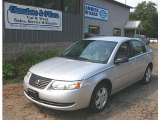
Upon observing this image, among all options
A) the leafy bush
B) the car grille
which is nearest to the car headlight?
the car grille

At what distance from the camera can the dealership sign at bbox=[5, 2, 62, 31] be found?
9578mm

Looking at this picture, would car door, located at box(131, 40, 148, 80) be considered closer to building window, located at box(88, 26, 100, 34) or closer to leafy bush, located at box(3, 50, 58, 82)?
leafy bush, located at box(3, 50, 58, 82)

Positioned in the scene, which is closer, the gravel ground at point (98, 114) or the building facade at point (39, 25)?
the gravel ground at point (98, 114)

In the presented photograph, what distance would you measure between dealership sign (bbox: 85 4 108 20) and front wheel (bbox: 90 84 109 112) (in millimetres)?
15477

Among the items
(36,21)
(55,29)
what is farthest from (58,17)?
(36,21)

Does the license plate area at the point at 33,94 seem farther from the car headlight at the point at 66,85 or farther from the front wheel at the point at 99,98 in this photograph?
→ the front wheel at the point at 99,98

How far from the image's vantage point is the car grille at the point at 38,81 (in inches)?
202

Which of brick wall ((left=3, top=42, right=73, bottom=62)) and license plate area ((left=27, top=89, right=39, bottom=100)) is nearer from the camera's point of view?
license plate area ((left=27, top=89, right=39, bottom=100))

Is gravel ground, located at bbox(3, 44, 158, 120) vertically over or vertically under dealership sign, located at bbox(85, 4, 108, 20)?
under

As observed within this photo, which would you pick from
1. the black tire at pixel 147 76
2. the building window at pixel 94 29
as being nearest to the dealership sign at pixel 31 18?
the black tire at pixel 147 76

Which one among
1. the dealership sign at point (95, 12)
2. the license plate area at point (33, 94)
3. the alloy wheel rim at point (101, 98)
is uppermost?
the dealership sign at point (95, 12)

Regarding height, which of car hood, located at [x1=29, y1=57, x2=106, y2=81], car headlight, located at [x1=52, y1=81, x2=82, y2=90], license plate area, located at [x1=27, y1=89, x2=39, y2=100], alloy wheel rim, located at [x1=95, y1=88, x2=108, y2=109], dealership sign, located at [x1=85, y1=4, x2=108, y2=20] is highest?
dealership sign, located at [x1=85, y1=4, x2=108, y2=20]

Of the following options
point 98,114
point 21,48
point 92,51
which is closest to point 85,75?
point 98,114

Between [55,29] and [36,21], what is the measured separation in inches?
48.9
